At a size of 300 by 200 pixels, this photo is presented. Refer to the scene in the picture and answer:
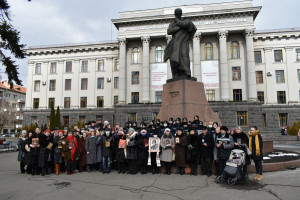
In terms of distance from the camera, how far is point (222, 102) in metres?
34.3

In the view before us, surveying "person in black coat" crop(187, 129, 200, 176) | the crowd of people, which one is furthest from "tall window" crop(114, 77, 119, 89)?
"person in black coat" crop(187, 129, 200, 176)

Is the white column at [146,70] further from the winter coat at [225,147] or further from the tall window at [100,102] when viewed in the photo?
the winter coat at [225,147]

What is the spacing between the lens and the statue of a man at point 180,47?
1079 cm

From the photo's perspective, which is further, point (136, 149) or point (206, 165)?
point (136, 149)

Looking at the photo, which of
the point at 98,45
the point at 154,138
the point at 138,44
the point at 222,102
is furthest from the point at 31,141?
the point at 98,45

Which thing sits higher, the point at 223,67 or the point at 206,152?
the point at 223,67

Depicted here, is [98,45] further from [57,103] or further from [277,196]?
[277,196]

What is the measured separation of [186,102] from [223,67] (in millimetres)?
28198

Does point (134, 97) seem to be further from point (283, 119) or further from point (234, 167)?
point (234, 167)

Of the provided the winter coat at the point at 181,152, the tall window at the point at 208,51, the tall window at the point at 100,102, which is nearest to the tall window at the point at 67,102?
the tall window at the point at 100,102

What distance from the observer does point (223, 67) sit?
35844mm

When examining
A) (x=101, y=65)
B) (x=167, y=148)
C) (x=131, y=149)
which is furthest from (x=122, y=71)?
(x=167, y=148)

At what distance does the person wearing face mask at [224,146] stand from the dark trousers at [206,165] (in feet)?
1.37

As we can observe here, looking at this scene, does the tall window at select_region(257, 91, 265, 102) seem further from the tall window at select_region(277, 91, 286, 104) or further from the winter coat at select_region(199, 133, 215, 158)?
the winter coat at select_region(199, 133, 215, 158)
